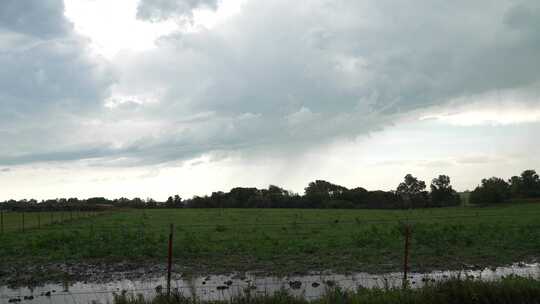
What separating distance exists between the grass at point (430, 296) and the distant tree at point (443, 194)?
385 feet

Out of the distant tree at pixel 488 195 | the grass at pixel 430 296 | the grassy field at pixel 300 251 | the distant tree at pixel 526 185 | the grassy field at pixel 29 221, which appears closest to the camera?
the grass at pixel 430 296

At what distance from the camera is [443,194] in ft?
414

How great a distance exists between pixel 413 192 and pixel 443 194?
13.7 meters

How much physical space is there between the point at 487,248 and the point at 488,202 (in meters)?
97.5

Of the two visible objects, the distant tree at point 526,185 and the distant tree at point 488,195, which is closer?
the distant tree at point 488,195

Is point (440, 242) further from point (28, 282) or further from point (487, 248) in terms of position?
point (28, 282)

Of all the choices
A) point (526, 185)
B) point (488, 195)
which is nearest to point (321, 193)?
point (488, 195)

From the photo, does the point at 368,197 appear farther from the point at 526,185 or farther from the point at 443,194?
the point at 526,185

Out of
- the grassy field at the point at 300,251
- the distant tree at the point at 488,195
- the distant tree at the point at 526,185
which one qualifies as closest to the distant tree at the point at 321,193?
the distant tree at the point at 488,195

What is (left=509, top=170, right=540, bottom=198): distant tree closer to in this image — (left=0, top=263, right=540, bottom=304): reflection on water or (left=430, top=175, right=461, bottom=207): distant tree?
(left=430, top=175, right=461, bottom=207): distant tree

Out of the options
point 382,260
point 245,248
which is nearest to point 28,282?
point 245,248

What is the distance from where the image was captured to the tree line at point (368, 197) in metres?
118

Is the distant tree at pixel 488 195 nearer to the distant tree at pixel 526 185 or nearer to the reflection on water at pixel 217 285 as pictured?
the distant tree at pixel 526 185

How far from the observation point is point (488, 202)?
4254 inches
